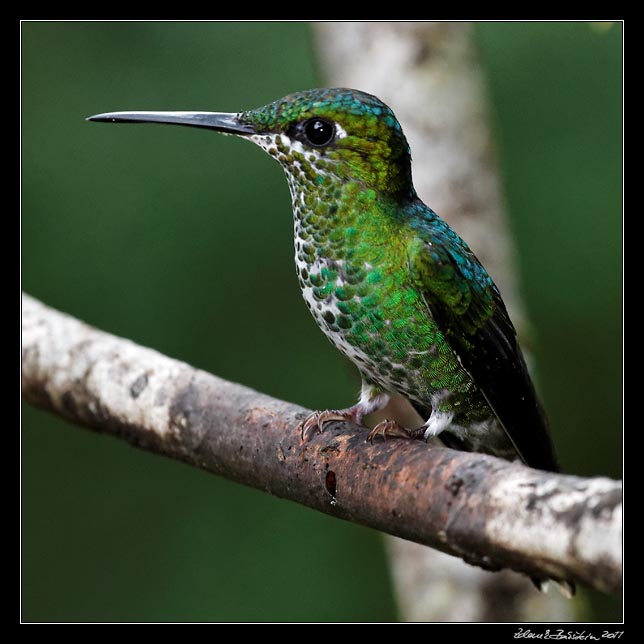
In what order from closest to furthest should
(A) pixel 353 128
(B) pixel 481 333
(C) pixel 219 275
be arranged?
(A) pixel 353 128 < (B) pixel 481 333 < (C) pixel 219 275

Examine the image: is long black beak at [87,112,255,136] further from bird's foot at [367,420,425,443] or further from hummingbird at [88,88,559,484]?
bird's foot at [367,420,425,443]

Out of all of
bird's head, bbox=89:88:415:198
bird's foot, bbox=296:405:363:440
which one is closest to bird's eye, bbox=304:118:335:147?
bird's head, bbox=89:88:415:198

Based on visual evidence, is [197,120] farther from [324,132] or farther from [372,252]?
[372,252]

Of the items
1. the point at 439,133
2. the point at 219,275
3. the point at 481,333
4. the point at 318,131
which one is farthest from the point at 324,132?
the point at 219,275

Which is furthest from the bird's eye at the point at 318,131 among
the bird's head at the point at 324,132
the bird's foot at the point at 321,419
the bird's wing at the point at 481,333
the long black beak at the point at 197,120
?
the bird's foot at the point at 321,419

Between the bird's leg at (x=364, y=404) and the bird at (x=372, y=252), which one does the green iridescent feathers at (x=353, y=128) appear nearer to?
the bird at (x=372, y=252)
